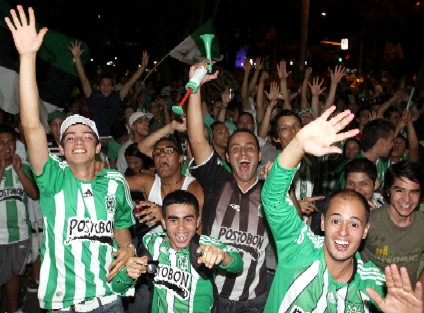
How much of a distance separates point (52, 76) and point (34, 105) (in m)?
3.39

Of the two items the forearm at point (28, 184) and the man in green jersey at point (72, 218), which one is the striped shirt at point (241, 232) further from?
the forearm at point (28, 184)

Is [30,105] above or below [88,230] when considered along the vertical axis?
above

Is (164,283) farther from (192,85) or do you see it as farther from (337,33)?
(337,33)

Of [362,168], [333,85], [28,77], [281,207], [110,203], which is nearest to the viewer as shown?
[281,207]

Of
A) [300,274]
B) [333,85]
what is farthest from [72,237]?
[333,85]

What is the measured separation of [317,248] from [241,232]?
3.46 feet

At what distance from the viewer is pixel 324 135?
3242mm

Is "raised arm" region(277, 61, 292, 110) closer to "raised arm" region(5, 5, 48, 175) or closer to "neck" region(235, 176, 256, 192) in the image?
"neck" region(235, 176, 256, 192)

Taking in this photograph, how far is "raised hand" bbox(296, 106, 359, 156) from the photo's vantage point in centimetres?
323

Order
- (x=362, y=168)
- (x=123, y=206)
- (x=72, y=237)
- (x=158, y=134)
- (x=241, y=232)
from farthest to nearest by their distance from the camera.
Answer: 1. (x=158, y=134)
2. (x=362, y=168)
3. (x=241, y=232)
4. (x=123, y=206)
5. (x=72, y=237)

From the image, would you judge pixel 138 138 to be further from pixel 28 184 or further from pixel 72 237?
pixel 72 237

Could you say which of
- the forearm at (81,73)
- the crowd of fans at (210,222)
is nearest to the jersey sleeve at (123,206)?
the crowd of fans at (210,222)

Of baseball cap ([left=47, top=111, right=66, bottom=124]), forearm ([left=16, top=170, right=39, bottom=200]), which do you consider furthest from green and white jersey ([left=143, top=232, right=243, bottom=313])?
baseball cap ([left=47, top=111, right=66, bottom=124])

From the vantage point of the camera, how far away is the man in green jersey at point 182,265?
13.4 feet
